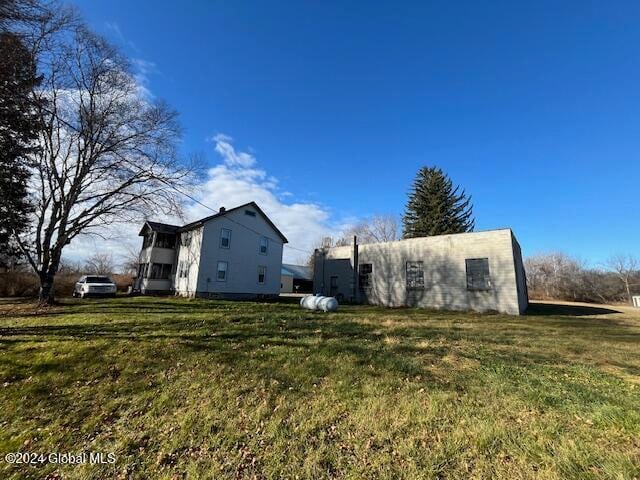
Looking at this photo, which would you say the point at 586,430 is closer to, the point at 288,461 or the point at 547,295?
the point at 288,461

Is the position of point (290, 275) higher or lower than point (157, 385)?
higher

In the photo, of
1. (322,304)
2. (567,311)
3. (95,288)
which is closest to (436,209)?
(567,311)

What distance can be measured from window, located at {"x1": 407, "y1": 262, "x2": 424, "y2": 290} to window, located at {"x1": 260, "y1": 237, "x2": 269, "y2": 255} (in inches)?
453

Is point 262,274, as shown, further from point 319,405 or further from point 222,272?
point 319,405

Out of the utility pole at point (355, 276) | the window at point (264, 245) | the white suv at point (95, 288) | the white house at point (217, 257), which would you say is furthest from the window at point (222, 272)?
the utility pole at point (355, 276)

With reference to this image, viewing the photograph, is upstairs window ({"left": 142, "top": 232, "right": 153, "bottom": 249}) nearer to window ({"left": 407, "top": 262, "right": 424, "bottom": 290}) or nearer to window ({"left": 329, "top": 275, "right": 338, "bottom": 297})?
window ({"left": 329, "top": 275, "right": 338, "bottom": 297})

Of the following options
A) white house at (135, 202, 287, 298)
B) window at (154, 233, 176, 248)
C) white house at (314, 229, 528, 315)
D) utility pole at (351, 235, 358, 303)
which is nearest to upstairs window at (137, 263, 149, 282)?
white house at (135, 202, 287, 298)

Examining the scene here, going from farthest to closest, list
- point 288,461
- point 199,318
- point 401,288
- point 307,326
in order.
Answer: point 401,288 < point 199,318 < point 307,326 < point 288,461

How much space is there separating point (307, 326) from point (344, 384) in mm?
Result: 4883

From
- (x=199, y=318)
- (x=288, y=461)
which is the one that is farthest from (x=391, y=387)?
(x=199, y=318)

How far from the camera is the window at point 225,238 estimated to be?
22.1 m

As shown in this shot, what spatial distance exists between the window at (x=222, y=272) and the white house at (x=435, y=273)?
7.25 meters

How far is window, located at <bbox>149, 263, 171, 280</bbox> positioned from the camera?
23859mm

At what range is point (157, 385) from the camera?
5.44 m
